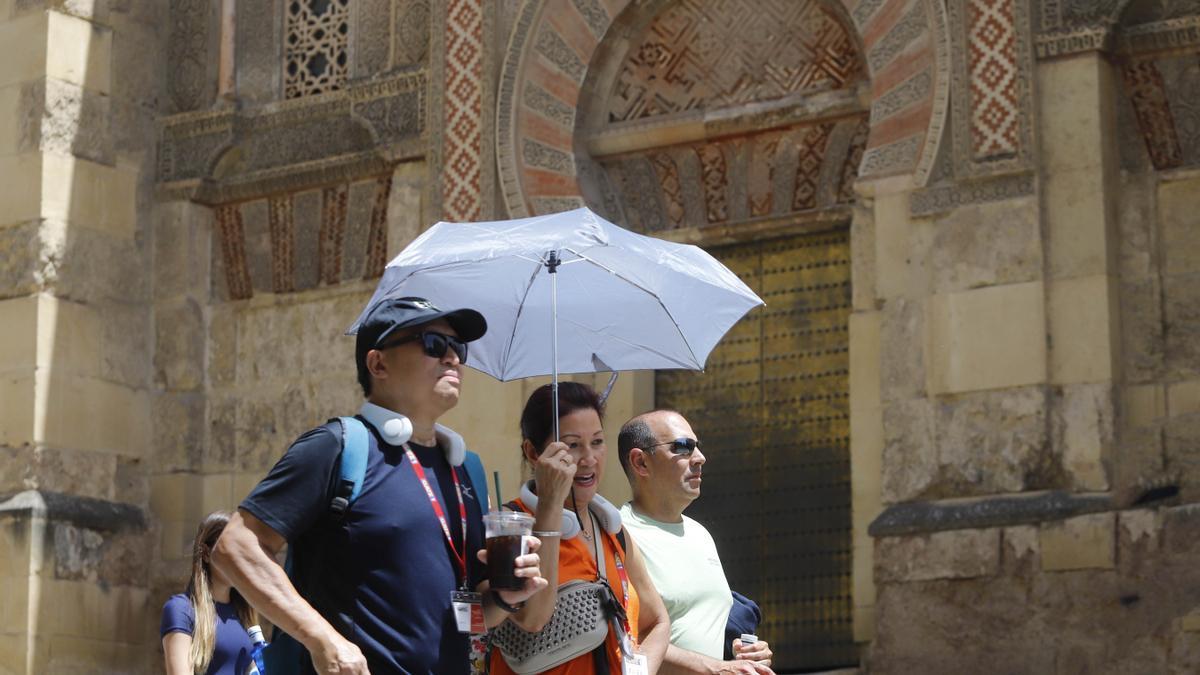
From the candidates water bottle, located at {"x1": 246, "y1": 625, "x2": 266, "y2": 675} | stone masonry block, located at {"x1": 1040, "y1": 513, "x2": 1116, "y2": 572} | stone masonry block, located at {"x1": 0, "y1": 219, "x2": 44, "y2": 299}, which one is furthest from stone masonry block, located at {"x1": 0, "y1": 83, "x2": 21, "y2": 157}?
stone masonry block, located at {"x1": 1040, "y1": 513, "x2": 1116, "y2": 572}

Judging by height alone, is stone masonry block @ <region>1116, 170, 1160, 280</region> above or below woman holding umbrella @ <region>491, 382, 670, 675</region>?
above

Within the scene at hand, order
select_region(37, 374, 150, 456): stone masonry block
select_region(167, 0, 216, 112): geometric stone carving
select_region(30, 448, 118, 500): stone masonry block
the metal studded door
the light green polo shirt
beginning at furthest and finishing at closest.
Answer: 1. select_region(167, 0, 216, 112): geometric stone carving
2. select_region(37, 374, 150, 456): stone masonry block
3. select_region(30, 448, 118, 500): stone masonry block
4. the metal studded door
5. the light green polo shirt

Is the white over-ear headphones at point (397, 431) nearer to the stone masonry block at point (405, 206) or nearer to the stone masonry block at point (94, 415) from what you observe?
the stone masonry block at point (405, 206)

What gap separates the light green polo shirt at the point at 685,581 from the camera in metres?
5.05

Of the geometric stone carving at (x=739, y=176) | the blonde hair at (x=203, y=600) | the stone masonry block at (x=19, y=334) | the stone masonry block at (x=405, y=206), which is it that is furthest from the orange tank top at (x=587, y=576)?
the stone masonry block at (x=19, y=334)

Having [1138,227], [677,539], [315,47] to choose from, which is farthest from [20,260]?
[677,539]

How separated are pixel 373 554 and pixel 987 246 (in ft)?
16.9

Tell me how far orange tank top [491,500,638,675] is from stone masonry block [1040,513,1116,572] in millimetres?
3849

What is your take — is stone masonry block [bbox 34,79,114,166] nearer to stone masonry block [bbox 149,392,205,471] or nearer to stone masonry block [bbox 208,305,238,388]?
stone masonry block [bbox 208,305,238,388]

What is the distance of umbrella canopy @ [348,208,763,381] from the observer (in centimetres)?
513

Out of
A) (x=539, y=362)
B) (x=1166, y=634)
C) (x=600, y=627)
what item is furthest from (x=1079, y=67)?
(x=600, y=627)

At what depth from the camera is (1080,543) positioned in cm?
812

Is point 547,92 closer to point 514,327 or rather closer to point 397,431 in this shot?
point 514,327

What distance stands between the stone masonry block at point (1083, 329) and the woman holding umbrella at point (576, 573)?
13.1 feet
